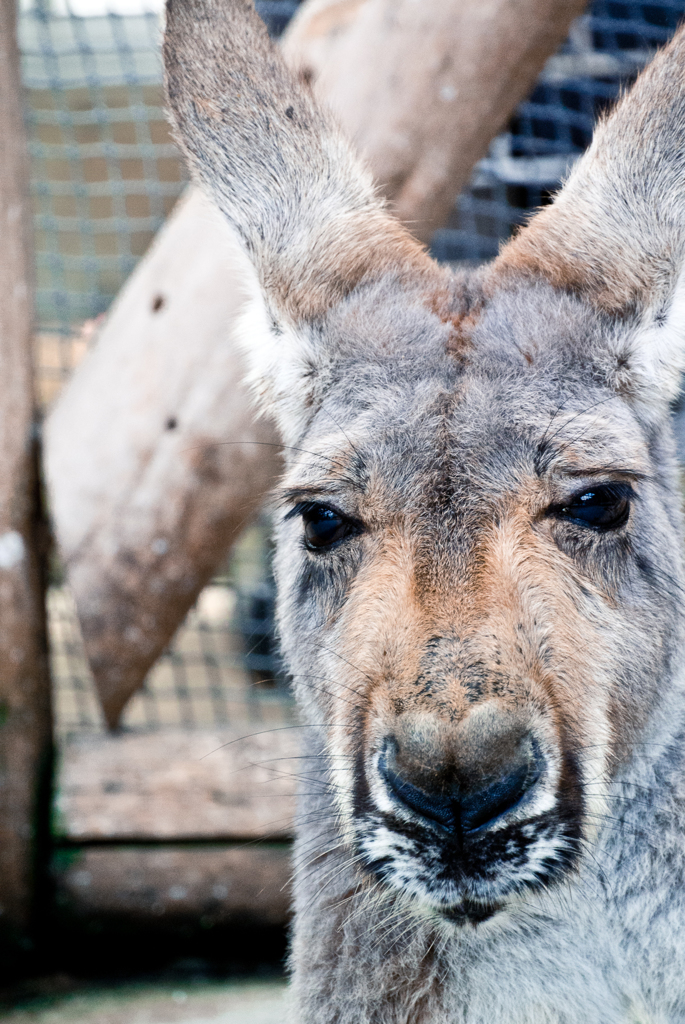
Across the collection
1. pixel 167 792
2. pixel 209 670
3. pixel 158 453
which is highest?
pixel 158 453

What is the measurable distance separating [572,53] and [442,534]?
4.45 m

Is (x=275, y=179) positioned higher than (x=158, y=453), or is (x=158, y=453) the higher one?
(x=275, y=179)

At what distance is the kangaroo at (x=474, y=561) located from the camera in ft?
6.04

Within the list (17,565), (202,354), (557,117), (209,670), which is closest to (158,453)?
(202,354)

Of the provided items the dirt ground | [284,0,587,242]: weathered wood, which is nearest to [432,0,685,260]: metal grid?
[284,0,587,242]: weathered wood

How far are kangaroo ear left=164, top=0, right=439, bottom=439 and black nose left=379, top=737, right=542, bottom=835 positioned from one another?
3.95 ft

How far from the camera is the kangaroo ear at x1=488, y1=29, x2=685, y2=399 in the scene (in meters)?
2.32

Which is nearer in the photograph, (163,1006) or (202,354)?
(202,354)

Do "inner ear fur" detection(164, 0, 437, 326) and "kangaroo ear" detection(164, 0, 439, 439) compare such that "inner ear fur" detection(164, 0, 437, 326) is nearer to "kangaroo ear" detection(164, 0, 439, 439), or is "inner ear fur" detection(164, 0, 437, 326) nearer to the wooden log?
"kangaroo ear" detection(164, 0, 439, 439)

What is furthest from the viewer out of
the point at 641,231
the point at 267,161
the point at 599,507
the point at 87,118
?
the point at 87,118

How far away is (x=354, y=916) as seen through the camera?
2.37 metres

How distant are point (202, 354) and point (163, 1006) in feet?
8.55

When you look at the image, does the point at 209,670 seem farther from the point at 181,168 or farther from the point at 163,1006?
the point at 181,168

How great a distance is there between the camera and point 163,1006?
3.84 metres
